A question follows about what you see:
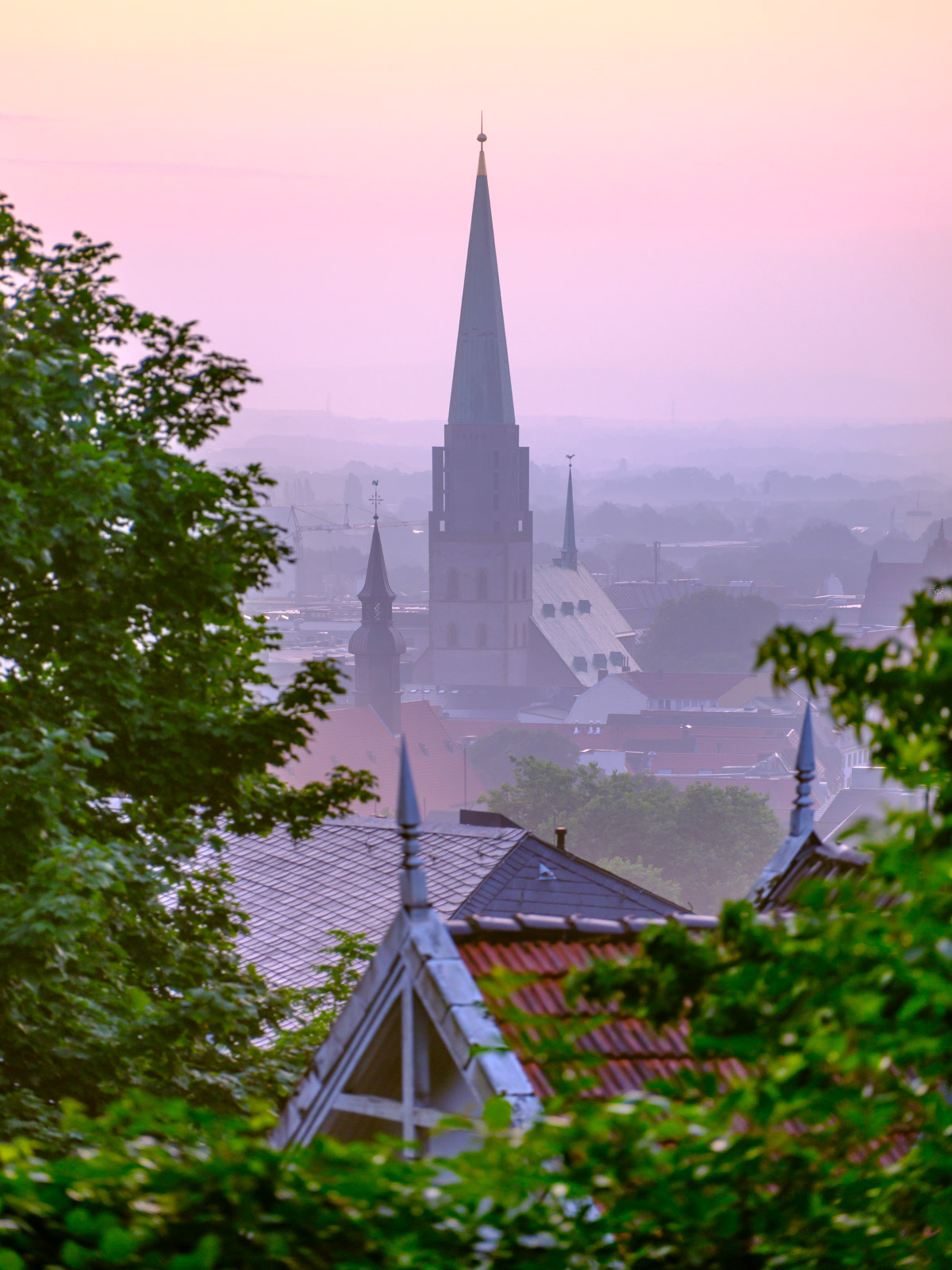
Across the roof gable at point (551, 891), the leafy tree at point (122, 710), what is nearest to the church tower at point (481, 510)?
the roof gable at point (551, 891)

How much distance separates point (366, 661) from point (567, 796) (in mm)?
44928

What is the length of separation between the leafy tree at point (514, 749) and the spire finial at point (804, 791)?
145 metres

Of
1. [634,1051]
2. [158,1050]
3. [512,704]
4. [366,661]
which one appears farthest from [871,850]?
[512,704]

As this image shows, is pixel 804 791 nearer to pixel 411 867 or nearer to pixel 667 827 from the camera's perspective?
pixel 411 867

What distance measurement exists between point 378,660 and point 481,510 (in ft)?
125

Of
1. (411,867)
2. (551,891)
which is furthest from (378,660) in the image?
(411,867)

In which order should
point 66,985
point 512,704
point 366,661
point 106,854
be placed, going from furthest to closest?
point 512,704 → point 366,661 → point 66,985 → point 106,854

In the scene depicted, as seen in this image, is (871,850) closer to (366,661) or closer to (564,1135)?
(564,1135)

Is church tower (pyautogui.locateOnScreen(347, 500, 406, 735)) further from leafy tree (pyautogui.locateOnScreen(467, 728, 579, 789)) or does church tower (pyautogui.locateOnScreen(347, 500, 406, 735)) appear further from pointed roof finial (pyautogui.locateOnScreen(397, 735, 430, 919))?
pointed roof finial (pyautogui.locateOnScreen(397, 735, 430, 919))

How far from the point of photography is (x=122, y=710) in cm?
1429

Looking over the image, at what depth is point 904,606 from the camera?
535cm

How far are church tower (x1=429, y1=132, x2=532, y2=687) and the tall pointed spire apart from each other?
94 mm

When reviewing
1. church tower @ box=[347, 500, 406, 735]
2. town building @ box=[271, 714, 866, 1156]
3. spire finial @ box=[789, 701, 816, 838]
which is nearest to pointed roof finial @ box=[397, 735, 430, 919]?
town building @ box=[271, 714, 866, 1156]

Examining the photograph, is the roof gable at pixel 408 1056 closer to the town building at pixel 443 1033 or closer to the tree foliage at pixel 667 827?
the town building at pixel 443 1033
